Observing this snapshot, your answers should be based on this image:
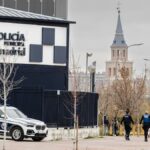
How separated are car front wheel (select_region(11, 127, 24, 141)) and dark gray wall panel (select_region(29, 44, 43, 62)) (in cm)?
1703

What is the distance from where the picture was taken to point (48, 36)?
51062 mm

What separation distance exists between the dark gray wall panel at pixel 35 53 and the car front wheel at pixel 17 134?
55.9ft

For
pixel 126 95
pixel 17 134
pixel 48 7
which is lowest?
pixel 17 134

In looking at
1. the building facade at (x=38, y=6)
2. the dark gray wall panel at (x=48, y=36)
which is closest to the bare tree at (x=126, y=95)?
the dark gray wall panel at (x=48, y=36)

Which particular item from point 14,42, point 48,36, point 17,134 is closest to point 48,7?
point 48,36

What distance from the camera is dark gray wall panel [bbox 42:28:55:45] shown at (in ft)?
167

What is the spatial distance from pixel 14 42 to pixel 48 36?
2.53 meters

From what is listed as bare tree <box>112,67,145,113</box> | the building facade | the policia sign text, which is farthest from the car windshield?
the building facade

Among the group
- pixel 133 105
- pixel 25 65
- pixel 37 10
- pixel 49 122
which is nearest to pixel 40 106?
pixel 49 122

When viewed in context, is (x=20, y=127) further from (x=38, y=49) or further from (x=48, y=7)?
(x=48, y=7)

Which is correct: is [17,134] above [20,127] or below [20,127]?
below

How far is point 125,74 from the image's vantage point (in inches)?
2687

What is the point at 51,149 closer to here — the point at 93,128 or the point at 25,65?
the point at 93,128

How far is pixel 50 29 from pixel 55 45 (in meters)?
1.17
